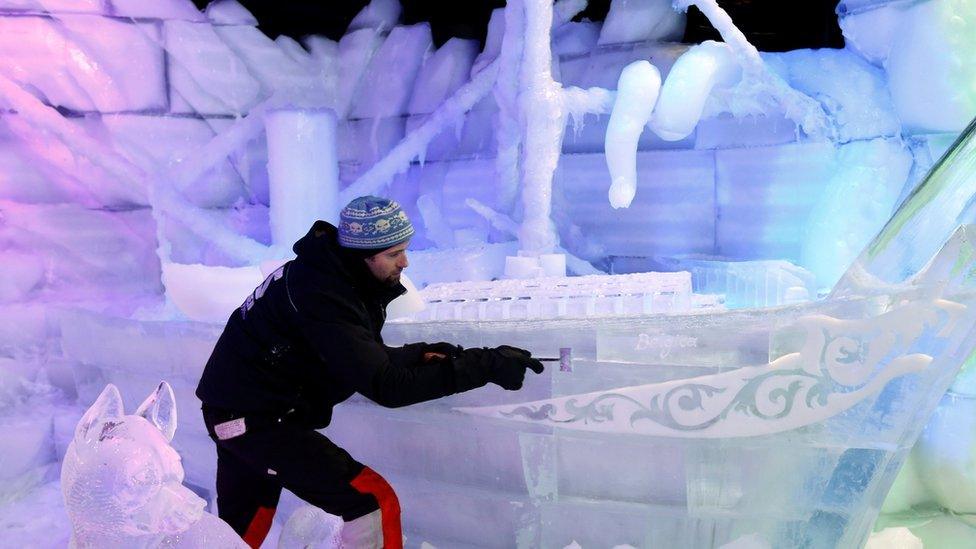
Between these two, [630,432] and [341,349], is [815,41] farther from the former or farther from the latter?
[341,349]

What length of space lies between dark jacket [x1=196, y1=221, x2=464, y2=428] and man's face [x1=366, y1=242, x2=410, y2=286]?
2 cm

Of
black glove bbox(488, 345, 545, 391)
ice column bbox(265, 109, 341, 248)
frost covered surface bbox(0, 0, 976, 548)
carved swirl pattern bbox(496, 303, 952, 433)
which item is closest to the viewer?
black glove bbox(488, 345, 545, 391)

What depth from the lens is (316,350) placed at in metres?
1.84

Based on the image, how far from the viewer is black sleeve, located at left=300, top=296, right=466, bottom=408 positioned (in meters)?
1.78

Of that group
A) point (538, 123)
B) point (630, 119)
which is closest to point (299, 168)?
point (538, 123)

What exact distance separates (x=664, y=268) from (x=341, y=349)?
106 inches

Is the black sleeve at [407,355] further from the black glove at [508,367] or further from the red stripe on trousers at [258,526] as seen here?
the red stripe on trousers at [258,526]

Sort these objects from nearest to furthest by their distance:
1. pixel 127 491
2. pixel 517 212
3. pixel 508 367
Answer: pixel 127 491 < pixel 508 367 < pixel 517 212

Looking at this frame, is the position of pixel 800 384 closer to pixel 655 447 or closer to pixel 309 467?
pixel 655 447

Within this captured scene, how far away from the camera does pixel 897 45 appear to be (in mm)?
3363

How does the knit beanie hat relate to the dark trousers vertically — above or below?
above

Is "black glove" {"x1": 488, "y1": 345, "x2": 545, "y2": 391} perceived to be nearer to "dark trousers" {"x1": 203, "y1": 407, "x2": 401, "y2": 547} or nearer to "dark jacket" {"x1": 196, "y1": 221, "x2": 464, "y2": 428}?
"dark jacket" {"x1": 196, "y1": 221, "x2": 464, "y2": 428}

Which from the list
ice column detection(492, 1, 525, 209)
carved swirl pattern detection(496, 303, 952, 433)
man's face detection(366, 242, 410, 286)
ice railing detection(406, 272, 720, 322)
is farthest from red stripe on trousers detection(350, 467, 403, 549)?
ice column detection(492, 1, 525, 209)

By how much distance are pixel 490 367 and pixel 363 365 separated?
0.28 metres
